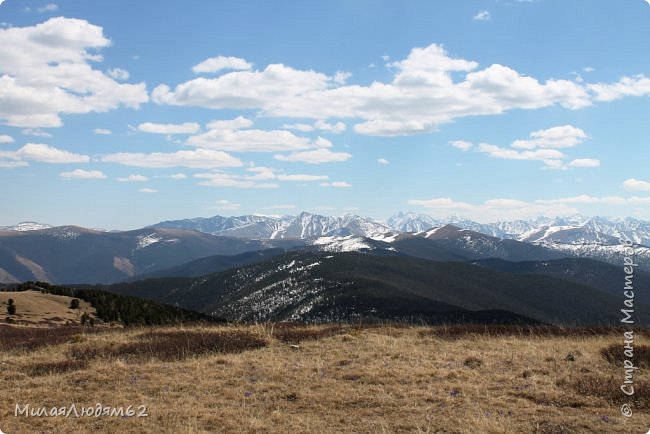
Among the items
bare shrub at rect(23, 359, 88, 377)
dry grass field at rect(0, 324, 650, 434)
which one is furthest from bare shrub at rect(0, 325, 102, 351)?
bare shrub at rect(23, 359, 88, 377)

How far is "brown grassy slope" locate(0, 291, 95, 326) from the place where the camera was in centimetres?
4438

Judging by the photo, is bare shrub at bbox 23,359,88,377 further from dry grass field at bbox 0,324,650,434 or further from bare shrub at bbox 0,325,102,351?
bare shrub at bbox 0,325,102,351

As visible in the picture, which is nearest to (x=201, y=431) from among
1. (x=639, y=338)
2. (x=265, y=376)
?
(x=265, y=376)

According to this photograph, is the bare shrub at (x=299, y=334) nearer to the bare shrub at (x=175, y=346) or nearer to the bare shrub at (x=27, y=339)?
the bare shrub at (x=175, y=346)

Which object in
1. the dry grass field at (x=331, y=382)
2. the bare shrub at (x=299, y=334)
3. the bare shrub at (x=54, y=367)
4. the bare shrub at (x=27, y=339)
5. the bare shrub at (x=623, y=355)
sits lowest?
the bare shrub at (x=27, y=339)

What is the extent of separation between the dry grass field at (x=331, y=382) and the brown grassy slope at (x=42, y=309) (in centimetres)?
1914

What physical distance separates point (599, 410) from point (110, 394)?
1591 cm

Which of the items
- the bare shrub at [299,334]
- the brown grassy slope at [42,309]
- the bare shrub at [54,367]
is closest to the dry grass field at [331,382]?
the bare shrub at [54,367]

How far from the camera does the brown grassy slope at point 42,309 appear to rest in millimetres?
44375

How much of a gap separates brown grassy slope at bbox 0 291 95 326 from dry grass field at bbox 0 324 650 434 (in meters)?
19.1

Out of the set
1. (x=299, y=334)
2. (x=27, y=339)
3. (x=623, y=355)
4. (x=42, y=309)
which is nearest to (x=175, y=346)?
(x=299, y=334)

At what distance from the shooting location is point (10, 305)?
149ft

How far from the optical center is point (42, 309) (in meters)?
48.9

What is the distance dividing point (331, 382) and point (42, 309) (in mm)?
42392
